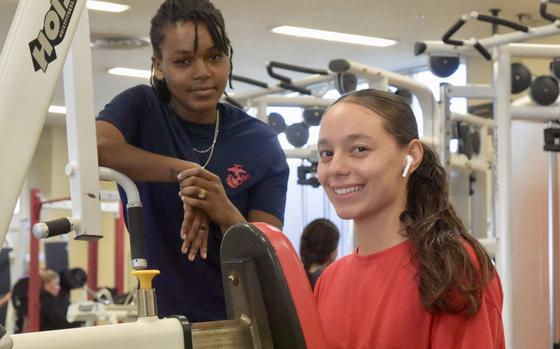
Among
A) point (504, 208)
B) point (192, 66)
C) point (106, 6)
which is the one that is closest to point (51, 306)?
point (106, 6)

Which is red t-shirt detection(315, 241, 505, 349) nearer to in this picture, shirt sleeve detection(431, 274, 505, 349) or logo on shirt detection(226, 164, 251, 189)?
shirt sleeve detection(431, 274, 505, 349)

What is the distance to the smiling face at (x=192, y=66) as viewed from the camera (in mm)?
1661

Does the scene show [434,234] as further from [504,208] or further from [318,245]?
[318,245]

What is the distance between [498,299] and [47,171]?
11.9 meters

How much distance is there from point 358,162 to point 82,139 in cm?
43

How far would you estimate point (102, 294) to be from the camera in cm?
756

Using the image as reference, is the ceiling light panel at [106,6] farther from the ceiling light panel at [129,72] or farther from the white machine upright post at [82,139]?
the white machine upright post at [82,139]

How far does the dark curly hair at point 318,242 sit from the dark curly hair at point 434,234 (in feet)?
12.3

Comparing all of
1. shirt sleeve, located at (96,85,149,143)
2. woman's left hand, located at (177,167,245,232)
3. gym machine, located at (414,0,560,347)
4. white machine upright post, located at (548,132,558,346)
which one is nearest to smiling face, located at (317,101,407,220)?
woman's left hand, located at (177,167,245,232)

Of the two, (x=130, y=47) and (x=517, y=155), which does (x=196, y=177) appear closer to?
(x=517, y=155)

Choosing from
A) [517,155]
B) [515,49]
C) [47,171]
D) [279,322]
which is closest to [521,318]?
[517,155]

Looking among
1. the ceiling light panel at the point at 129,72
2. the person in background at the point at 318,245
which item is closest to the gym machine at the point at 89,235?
the person in background at the point at 318,245

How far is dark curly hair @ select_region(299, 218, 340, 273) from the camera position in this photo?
17.3 ft

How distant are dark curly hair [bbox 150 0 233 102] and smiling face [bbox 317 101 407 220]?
341 mm
